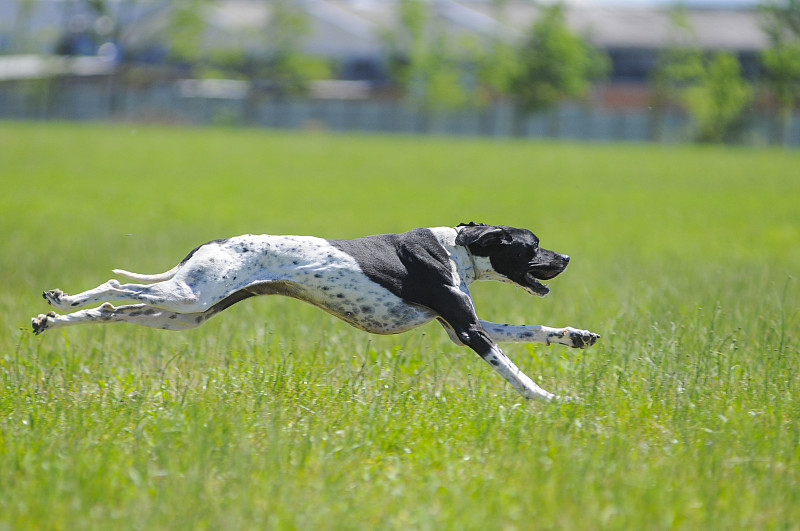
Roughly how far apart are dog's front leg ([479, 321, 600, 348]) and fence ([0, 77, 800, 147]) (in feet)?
170

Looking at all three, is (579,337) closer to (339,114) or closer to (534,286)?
(534,286)

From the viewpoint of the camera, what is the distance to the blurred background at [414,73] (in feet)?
184

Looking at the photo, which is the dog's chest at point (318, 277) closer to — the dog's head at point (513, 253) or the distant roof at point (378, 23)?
the dog's head at point (513, 253)

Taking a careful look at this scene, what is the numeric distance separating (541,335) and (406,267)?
909 mm

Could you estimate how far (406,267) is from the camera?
5559mm

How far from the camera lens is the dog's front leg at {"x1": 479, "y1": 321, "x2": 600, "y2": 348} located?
18.9ft

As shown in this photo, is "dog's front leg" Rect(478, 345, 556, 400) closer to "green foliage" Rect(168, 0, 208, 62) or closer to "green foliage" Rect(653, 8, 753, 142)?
"green foliage" Rect(653, 8, 753, 142)

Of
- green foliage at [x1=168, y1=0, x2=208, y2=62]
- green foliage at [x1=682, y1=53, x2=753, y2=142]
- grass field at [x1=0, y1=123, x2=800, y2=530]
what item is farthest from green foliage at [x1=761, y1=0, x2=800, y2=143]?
grass field at [x1=0, y1=123, x2=800, y2=530]

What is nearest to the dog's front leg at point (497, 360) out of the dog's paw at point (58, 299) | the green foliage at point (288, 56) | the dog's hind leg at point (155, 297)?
the dog's hind leg at point (155, 297)

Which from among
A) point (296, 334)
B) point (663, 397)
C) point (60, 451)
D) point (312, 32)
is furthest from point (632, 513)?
A: point (312, 32)

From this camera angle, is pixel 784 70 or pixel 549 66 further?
pixel 549 66

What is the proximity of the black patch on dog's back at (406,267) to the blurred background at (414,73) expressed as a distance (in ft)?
163

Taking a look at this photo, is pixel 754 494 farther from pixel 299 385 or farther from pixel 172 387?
pixel 172 387

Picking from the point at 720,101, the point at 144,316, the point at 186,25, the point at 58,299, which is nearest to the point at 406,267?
the point at 144,316
